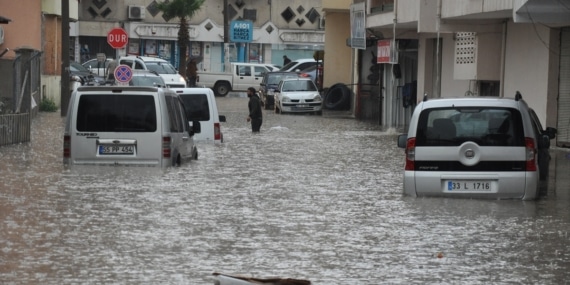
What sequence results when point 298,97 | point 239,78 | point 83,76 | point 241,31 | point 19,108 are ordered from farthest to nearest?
point 241,31
point 239,78
point 83,76
point 298,97
point 19,108

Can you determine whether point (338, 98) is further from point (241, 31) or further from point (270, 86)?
point (241, 31)

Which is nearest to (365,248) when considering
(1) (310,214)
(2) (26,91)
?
(1) (310,214)

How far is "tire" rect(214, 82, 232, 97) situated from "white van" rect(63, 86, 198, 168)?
46.3 metres

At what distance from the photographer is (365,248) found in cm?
1310

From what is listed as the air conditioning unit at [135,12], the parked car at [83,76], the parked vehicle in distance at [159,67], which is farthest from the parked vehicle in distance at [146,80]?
the air conditioning unit at [135,12]

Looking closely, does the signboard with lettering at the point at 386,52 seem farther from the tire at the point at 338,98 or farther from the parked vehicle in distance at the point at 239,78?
the parked vehicle in distance at the point at 239,78

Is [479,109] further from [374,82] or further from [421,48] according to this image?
[374,82]

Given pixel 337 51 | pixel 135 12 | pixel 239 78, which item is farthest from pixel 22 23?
pixel 135 12

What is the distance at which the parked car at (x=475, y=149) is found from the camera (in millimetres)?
17219

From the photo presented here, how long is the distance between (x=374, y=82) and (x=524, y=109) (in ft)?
112

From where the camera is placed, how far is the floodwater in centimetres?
1141

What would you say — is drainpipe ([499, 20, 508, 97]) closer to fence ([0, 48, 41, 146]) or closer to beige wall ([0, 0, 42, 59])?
fence ([0, 48, 41, 146])

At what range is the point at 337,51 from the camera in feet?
193

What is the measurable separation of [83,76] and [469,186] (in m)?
38.1
